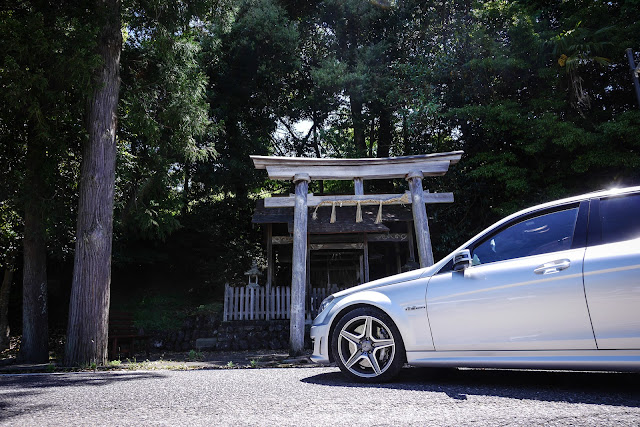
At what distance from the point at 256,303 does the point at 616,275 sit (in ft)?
38.5

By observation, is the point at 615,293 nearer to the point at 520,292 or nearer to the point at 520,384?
the point at 520,292

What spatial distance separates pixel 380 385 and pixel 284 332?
9690 mm

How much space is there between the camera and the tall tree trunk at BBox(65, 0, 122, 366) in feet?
28.0

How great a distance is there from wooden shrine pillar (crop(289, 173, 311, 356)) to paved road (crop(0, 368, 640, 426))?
4.07 meters

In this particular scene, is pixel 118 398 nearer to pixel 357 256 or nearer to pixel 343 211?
pixel 343 211

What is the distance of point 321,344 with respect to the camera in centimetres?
473

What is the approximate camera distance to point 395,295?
446 centimetres

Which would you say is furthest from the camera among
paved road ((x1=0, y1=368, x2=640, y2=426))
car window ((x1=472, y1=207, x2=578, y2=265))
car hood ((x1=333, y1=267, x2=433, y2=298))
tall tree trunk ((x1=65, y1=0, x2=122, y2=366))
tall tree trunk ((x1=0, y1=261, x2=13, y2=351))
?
tall tree trunk ((x1=0, y1=261, x2=13, y2=351))

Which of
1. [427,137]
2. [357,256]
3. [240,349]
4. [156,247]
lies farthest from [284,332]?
[427,137]

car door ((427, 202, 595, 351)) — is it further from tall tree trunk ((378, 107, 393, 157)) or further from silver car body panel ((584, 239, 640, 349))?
tall tree trunk ((378, 107, 393, 157))

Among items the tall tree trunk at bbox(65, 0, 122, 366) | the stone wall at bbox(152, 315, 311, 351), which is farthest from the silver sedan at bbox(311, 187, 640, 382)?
the stone wall at bbox(152, 315, 311, 351)

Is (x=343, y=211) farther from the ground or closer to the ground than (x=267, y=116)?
closer to the ground

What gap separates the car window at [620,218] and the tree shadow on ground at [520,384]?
119cm

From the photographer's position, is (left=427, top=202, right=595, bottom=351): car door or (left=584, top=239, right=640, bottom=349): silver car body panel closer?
(left=584, top=239, right=640, bottom=349): silver car body panel
